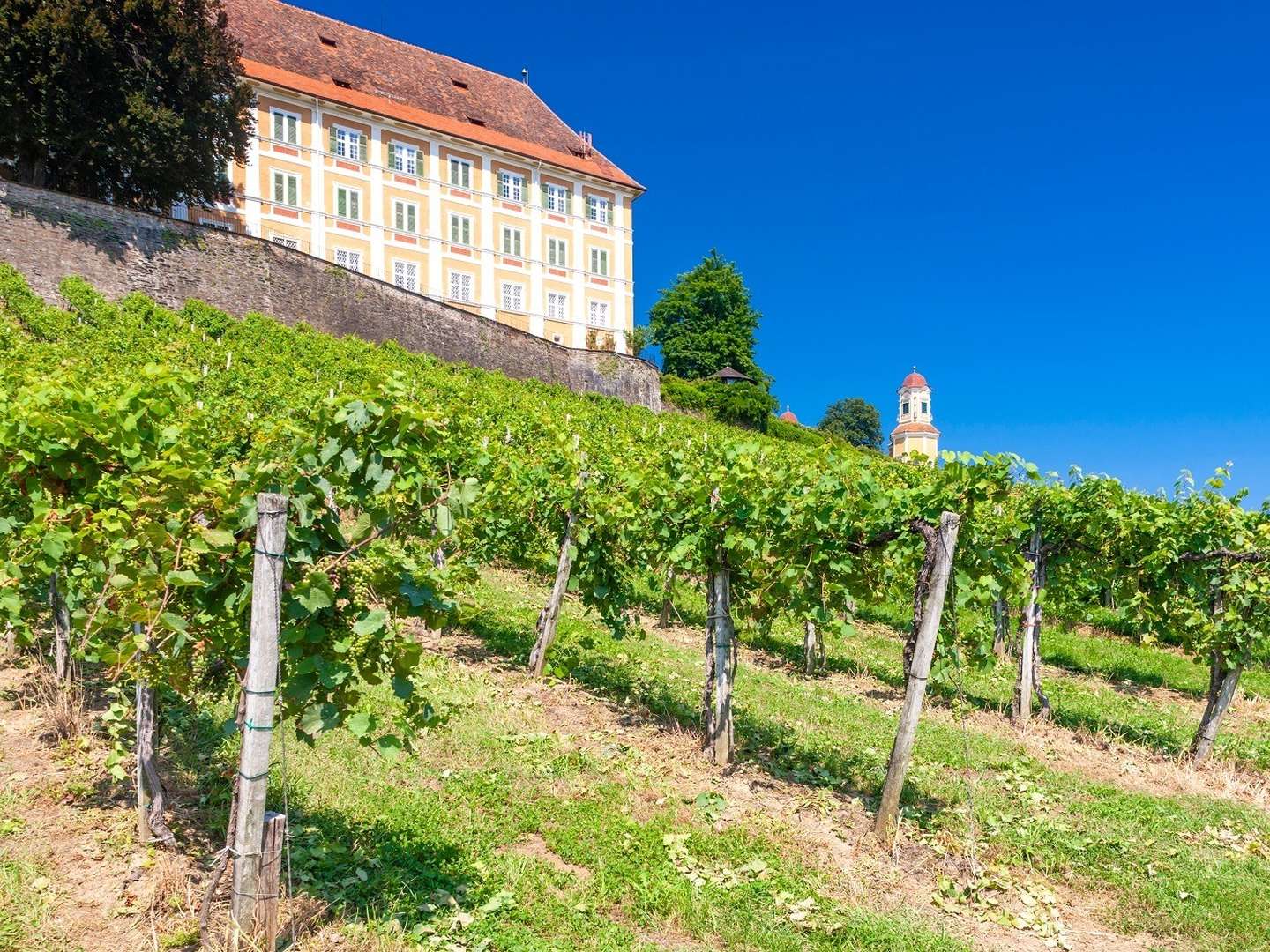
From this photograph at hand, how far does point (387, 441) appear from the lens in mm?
4023

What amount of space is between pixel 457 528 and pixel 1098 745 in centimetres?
716

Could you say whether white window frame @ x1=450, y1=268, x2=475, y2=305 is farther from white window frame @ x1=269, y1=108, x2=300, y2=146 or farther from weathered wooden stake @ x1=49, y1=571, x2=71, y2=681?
weathered wooden stake @ x1=49, y1=571, x2=71, y2=681


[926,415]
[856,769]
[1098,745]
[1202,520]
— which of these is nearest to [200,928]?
[856,769]

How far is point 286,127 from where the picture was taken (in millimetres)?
33688

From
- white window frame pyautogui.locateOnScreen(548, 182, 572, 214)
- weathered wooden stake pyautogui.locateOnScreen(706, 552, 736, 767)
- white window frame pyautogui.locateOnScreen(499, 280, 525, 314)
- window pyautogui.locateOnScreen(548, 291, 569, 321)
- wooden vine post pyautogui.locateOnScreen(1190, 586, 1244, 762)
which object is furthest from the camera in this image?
white window frame pyautogui.locateOnScreen(548, 182, 572, 214)

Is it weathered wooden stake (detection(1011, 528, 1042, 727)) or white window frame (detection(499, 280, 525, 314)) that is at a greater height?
white window frame (detection(499, 280, 525, 314))

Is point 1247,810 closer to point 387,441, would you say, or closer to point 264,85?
point 387,441

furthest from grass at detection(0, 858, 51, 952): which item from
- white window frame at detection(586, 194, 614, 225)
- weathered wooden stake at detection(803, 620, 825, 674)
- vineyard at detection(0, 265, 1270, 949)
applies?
white window frame at detection(586, 194, 614, 225)

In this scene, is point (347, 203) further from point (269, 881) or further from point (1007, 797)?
point (269, 881)

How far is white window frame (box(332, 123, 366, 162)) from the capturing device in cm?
3497

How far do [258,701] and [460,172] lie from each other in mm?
37139

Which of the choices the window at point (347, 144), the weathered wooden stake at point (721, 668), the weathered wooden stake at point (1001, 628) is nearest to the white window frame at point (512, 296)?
the window at point (347, 144)

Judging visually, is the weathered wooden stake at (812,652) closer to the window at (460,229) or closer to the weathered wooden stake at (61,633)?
the weathered wooden stake at (61,633)

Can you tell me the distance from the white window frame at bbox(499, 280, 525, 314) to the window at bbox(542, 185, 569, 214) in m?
4.01
